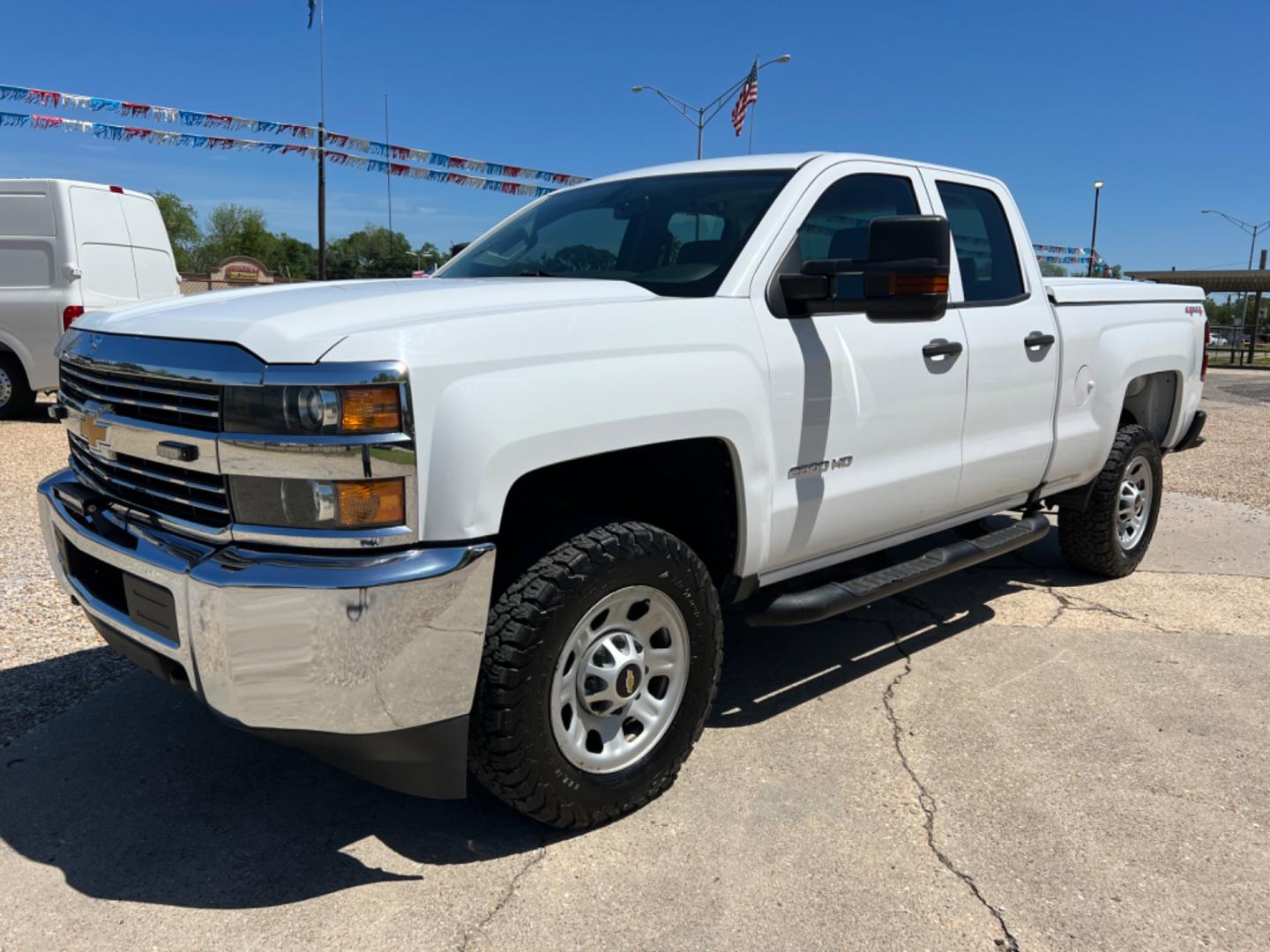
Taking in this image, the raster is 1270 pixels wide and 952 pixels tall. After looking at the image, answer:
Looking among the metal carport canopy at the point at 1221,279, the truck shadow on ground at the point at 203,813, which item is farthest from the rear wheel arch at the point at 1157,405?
the metal carport canopy at the point at 1221,279

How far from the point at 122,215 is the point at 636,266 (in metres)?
9.00

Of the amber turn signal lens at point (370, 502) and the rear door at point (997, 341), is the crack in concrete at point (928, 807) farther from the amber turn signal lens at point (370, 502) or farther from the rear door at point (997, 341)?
the amber turn signal lens at point (370, 502)

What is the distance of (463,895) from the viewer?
8.32ft

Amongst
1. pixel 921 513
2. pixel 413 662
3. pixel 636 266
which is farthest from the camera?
pixel 921 513

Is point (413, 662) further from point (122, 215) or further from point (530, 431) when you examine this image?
point (122, 215)

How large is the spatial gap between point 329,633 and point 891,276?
193cm

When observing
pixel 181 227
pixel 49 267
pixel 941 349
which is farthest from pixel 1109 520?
pixel 181 227

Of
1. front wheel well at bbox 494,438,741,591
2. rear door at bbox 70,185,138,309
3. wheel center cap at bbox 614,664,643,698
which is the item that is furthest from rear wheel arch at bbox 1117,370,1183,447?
rear door at bbox 70,185,138,309

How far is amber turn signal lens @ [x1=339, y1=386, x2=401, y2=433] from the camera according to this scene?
220cm

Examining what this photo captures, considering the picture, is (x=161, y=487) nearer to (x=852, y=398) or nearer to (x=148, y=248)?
(x=852, y=398)

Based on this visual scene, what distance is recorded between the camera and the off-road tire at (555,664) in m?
2.48

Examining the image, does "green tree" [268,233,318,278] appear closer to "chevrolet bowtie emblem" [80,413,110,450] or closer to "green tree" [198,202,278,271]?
"green tree" [198,202,278,271]

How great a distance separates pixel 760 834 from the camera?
2832mm

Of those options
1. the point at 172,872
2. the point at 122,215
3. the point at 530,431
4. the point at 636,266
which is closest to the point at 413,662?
the point at 530,431
